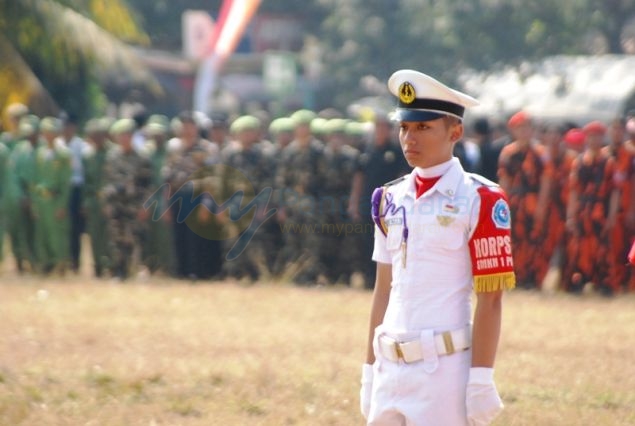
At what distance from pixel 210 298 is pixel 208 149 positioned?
2539 mm

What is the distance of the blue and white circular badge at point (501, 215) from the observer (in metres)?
4.75

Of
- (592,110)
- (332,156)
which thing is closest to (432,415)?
(332,156)

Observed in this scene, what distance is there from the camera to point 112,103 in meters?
44.1

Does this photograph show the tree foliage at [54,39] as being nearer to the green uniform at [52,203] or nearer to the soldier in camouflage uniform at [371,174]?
the green uniform at [52,203]

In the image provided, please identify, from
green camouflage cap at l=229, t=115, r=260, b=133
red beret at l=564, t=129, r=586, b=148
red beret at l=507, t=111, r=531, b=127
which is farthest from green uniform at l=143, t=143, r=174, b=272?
red beret at l=564, t=129, r=586, b=148

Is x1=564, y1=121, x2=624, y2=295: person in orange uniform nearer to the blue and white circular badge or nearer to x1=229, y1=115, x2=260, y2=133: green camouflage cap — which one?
x1=229, y1=115, x2=260, y2=133: green camouflage cap

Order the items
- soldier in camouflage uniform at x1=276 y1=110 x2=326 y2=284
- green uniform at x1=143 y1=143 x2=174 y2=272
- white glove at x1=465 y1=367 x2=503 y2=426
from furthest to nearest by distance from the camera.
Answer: green uniform at x1=143 y1=143 x2=174 y2=272 < soldier in camouflage uniform at x1=276 y1=110 x2=326 y2=284 < white glove at x1=465 y1=367 x2=503 y2=426

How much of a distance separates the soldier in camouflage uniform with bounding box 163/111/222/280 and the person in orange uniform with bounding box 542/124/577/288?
3740 mm

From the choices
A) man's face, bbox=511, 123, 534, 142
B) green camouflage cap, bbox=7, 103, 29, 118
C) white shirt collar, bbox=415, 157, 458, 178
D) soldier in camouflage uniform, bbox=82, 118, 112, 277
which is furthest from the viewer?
green camouflage cap, bbox=7, 103, 29, 118

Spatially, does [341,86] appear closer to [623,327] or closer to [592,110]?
[592,110]

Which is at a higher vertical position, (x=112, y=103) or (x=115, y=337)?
(x=112, y=103)

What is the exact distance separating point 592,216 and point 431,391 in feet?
36.5

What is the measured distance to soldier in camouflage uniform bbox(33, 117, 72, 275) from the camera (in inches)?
701

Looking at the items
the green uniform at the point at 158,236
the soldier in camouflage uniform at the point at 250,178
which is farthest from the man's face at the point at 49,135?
the soldier in camouflage uniform at the point at 250,178
